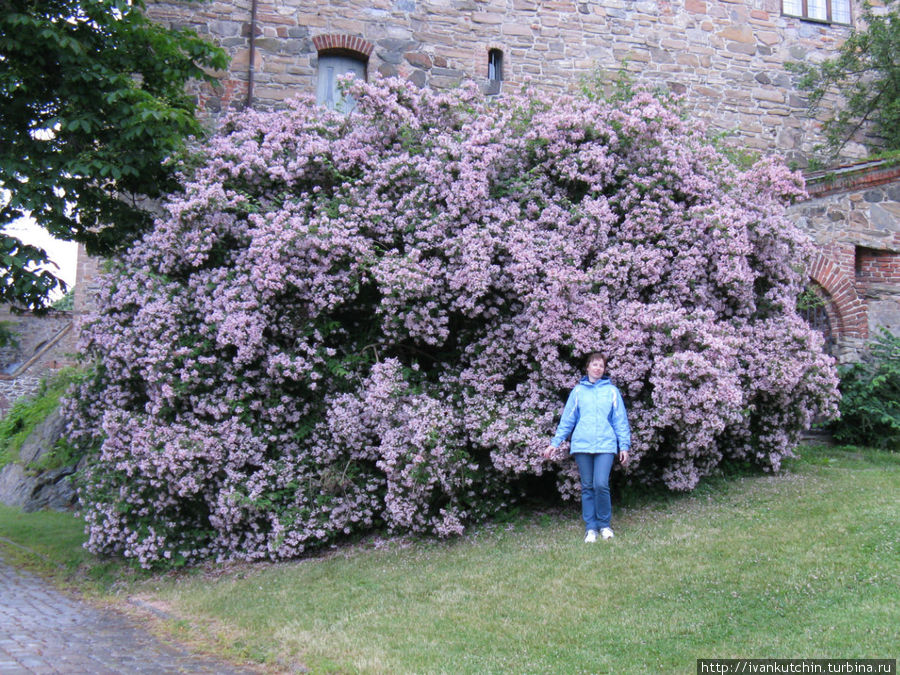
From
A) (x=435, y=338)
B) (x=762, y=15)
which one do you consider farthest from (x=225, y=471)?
(x=762, y=15)

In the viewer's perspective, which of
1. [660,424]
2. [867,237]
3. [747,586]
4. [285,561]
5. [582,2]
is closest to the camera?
[747,586]

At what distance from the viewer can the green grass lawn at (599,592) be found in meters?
4.55

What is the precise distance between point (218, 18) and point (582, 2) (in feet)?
20.3

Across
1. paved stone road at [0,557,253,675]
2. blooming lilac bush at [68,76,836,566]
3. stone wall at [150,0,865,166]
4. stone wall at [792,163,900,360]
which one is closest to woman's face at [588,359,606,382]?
blooming lilac bush at [68,76,836,566]

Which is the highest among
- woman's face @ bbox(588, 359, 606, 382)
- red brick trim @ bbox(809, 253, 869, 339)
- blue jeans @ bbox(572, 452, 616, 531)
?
red brick trim @ bbox(809, 253, 869, 339)


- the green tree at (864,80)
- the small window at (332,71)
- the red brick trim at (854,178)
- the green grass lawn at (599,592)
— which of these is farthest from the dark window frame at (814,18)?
the green grass lawn at (599,592)

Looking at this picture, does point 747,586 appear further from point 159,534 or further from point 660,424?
point 159,534

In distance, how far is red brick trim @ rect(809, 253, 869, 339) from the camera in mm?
11453

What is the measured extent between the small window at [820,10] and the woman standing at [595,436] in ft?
35.8

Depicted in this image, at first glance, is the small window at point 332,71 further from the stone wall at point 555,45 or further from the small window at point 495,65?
the small window at point 495,65

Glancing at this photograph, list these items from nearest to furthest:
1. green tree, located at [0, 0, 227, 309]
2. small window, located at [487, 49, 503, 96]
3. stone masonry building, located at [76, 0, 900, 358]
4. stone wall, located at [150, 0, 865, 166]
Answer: green tree, located at [0, 0, 227, 309], stone masonry building, located at [76, 0, 900, 358], stone wall, located at [150, 0, 865, 166], small window, located at [487, 49, 503, 96]

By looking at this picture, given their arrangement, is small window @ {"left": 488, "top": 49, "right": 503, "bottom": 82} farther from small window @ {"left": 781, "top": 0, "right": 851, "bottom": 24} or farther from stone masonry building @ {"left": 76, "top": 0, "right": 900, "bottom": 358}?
small window @ {"left": 781, "top": 0, "right": 851, "bottom": 24}

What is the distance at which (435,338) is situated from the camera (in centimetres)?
782

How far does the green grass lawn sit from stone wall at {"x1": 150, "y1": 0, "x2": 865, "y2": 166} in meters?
7.17
